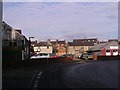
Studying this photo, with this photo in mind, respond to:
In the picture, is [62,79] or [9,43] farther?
[9,43]

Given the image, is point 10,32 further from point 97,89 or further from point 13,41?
point 97,89

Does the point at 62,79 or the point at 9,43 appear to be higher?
the point at 9,43

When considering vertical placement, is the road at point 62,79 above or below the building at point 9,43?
below

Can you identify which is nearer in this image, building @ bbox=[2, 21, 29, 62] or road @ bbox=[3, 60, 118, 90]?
road @ bbox=[3, 60, 118, 90]

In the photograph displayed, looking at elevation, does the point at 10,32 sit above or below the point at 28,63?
above

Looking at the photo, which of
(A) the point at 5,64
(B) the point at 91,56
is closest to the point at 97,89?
(A) the point at 5,64

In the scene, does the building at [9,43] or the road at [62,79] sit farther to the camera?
the building at [9,43]

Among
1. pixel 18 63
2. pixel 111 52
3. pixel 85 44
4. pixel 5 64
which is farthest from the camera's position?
pixel 85 44

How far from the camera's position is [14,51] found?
34.0 m

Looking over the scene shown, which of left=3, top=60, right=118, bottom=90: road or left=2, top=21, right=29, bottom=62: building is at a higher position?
left=2, top=21, right=29, bottom=62: building

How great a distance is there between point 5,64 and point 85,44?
11536 cm

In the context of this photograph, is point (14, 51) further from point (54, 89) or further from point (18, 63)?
point (54, 89)

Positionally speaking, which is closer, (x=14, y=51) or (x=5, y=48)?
(x=5, y=48)

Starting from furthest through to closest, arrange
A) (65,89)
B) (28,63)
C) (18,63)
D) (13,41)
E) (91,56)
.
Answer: (91,56) → (13,41) → (28,63) → (18,63) → (65,89)
